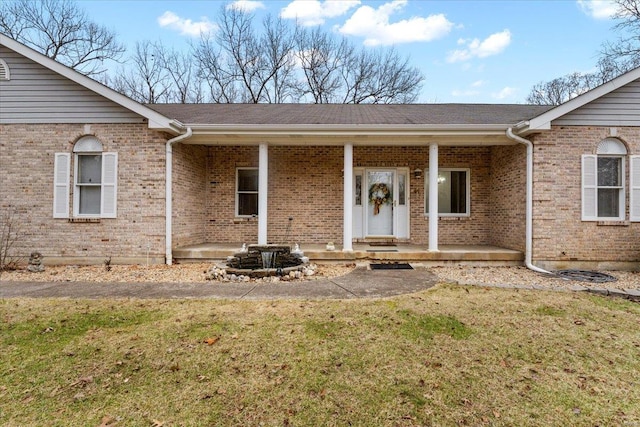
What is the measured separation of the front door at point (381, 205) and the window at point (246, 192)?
329 centimetres

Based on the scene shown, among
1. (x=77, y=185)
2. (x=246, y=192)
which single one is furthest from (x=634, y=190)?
(x=77, y=185)

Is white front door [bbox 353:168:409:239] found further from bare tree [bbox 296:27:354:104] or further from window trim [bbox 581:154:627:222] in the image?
bare tree [bbox 296:27:354:104]

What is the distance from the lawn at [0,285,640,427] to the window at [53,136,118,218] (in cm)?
342

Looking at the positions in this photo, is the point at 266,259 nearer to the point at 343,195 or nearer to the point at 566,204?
the point at 343,195

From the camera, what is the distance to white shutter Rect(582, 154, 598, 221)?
7.22m

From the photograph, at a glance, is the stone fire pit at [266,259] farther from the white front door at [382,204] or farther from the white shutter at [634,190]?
the white shutter at [634,190]

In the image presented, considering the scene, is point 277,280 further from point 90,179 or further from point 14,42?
point 14,42

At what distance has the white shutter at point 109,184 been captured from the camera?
7.45m

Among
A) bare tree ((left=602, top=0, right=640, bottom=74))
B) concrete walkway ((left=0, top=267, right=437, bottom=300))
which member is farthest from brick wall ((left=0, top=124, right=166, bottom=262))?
bare tree ((left=602, top=0, right=640, bottom=74))

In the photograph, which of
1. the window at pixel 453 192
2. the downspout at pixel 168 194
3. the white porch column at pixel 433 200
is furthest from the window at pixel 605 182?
the downspout at pixel 168 194

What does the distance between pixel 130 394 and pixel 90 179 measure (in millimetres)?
6760

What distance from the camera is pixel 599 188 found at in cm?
728

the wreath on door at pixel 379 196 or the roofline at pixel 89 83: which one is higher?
the roofline at pixel 89 83

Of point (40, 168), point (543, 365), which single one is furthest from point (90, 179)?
point (543, 365)
